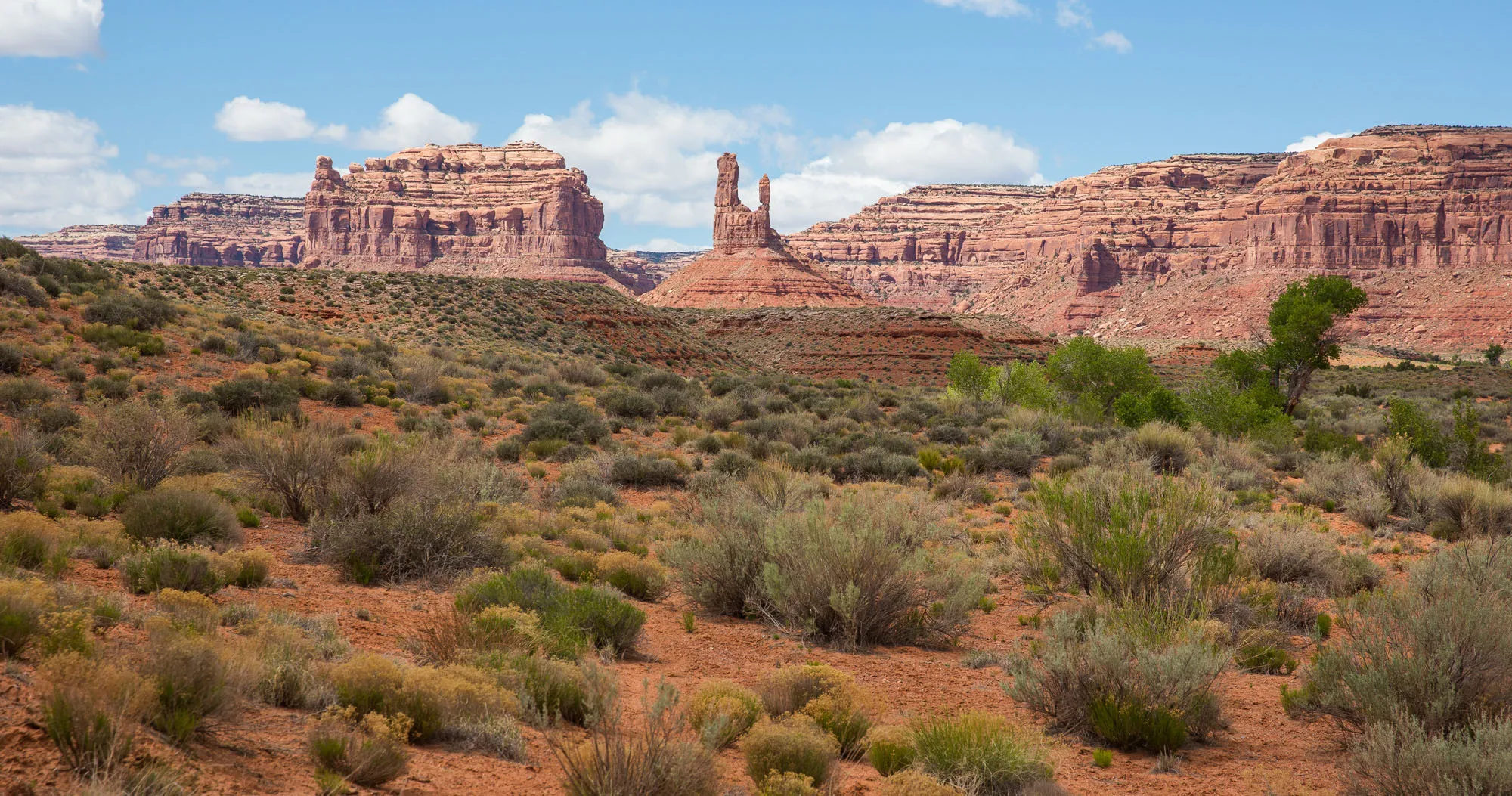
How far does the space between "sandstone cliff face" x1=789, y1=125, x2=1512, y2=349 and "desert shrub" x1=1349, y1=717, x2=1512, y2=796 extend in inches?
4861

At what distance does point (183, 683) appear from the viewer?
4676 mm

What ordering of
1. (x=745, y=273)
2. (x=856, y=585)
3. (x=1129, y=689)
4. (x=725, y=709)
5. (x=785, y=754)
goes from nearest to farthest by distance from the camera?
(x=785, y=754) < (x=725, y=709) < (x=1129, y=689) < (x=856, y=585) < (x=745, y=273)

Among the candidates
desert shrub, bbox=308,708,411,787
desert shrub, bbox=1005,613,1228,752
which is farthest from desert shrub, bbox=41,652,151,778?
desert shrub, bbox=1005,613,1228,752

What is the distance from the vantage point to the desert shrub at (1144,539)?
884 centimetres

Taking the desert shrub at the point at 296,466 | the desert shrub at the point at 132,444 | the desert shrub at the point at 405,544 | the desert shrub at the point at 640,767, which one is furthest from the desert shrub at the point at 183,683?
the desert shrub at the point at 132,444

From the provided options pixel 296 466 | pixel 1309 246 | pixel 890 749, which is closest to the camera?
pixel 890 749

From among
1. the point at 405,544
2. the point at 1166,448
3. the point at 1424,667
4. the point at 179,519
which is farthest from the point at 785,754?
the point at 1166,448

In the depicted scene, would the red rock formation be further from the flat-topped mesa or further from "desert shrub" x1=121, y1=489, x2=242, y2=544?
"desert shrub" x1=121, y1=489, x2=242, y2=544

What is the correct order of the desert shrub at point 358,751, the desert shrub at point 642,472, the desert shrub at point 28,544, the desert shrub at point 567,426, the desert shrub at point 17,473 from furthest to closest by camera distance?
1. the desert shrub at point 567,426
2. the desert shrub at point 642,472
3. the desert shrub at point 17,473
4. the desert shrub at point 28,544
5. the desert shrub at point 358,751

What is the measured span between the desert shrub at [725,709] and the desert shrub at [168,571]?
175 inches

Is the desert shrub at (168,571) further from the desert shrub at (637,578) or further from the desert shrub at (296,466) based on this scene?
the desert shrub at (637,578)

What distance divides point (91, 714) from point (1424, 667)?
7.67m

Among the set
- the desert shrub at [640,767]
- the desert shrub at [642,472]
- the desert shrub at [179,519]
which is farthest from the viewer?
the desert shrub at [642,472]

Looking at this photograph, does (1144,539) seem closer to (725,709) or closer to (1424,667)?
(1424,667)
